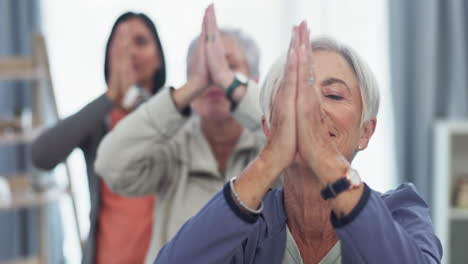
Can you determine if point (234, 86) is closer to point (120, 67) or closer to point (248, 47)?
point (248, 47)

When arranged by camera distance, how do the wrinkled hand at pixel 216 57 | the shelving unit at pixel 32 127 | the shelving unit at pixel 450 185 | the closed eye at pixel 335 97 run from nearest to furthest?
the closed eye at pixel 335 97
the wrinkled hand at pixel 216 57
the shelving unit at pixel 32 127
the shelving unit at pixel 450 185

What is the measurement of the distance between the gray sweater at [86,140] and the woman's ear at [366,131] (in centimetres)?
91

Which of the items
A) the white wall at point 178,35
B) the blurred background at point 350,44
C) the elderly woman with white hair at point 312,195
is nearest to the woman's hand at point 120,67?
the elderly woman with white hair at point 312,195

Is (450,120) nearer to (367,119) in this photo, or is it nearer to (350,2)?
(350,2)

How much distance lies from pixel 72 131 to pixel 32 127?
5.76 ft

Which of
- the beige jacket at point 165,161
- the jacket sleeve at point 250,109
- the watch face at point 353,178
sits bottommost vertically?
the beige jacket at point 165,161

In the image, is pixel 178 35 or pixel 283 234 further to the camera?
pixel 178 35

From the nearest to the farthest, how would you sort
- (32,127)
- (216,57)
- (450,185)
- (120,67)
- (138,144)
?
(216,57), (138,144), (120,67), (32,127), (450,185)

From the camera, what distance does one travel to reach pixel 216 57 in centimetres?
160

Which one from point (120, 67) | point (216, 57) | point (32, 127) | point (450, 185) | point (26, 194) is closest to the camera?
point (216, 57)

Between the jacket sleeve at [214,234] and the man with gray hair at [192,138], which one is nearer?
the jacket sleeve at [214,234]

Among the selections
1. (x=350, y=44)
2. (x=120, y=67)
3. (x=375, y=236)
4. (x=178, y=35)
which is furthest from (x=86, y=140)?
(x=350, y=44)

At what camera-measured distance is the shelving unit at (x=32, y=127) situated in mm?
3289

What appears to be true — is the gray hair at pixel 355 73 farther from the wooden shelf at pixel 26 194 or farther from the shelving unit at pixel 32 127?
the wooden shelf at pixel 26 194
